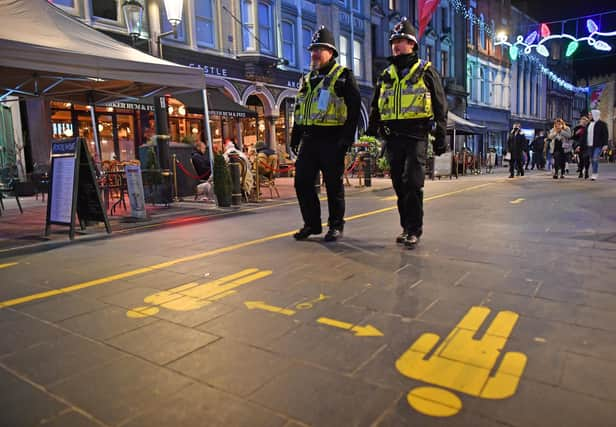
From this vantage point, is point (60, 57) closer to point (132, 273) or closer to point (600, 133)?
point (132, 273)

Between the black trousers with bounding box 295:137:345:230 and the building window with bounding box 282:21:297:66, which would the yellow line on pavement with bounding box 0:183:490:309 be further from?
the building window with bounding box 282:21:297:66

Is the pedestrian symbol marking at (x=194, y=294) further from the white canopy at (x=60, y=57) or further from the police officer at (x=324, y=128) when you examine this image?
the white canopy at (x=60, y=57)

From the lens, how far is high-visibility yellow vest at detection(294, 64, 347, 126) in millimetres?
4656

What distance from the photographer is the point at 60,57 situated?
18.6ft

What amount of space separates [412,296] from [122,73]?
530cm

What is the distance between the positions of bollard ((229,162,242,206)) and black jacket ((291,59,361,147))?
13.2ft

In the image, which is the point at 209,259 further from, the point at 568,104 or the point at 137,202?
the point at 568,104

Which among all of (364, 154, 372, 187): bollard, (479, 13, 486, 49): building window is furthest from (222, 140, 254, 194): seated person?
(479, 13, 486, 49): building window

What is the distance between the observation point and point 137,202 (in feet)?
23.3

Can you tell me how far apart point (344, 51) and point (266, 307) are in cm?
2225

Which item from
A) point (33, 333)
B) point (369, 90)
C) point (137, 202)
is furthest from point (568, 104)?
point (33, 333)

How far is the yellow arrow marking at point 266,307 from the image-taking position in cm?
270

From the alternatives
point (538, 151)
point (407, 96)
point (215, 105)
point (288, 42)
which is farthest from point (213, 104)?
point (538, 151)

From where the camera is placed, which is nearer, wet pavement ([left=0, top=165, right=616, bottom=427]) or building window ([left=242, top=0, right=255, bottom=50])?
wet pavement ([left=0, top=165, right=616, bottom=427])
